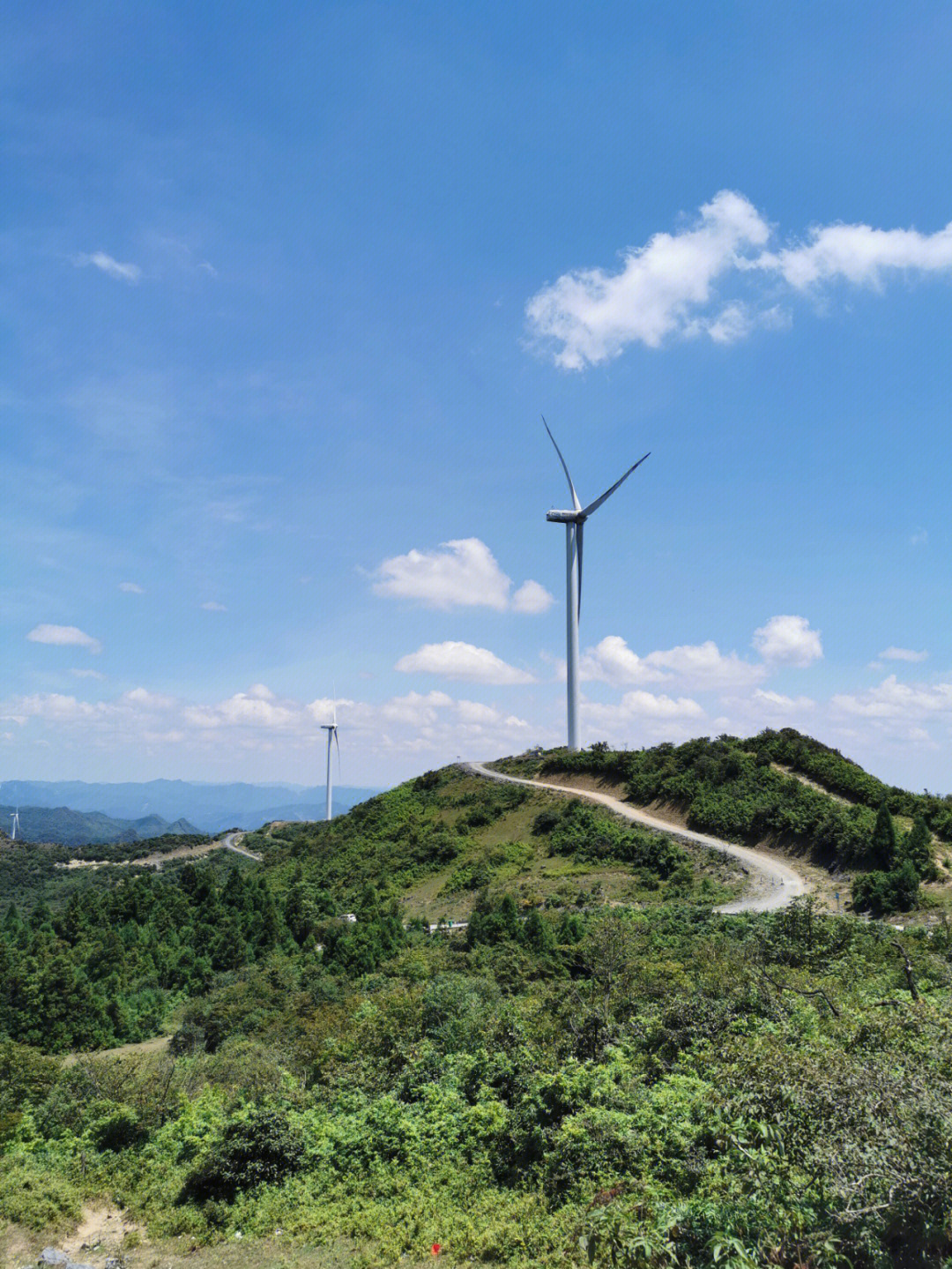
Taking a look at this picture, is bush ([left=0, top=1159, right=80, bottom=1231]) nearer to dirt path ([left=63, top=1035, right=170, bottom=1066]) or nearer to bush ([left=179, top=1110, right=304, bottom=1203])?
bush ([left=179, top=1110, right=304, bottom=1203])

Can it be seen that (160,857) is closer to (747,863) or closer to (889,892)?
(747,863)

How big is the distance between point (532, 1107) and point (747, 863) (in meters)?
45.0

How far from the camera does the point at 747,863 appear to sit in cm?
5972

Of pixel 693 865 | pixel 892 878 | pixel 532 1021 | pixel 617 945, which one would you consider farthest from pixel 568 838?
pixel 532 1021

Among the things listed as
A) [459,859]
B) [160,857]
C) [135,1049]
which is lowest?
[160,857]

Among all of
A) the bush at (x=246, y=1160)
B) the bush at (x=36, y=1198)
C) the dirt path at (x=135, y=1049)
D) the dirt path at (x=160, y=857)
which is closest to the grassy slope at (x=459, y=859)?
the dirt path at (x=135, y=1049)

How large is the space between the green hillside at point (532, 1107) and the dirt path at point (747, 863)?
15.9 ft

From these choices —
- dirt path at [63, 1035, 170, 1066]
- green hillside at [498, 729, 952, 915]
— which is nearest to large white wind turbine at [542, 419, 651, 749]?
green hillside at [498, 729, 952, 915]

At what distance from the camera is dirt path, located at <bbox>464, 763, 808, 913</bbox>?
5056cm

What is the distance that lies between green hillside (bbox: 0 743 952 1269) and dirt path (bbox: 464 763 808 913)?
4.84 metres

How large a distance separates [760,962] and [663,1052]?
25.6 feet

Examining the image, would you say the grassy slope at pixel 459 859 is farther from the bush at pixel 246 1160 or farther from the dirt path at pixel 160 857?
the dirt path at pixel 160 857

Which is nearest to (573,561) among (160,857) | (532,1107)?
(532,1107)

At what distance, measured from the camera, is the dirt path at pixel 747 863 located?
50.6m
